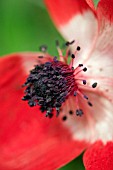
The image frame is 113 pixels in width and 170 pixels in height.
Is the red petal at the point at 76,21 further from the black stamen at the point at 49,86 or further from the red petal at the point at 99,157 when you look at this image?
the red petal at the point at 99,157

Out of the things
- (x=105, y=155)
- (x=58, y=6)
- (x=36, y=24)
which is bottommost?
(x=105, y=155)

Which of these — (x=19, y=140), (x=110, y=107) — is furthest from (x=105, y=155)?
(x=19, y=140)

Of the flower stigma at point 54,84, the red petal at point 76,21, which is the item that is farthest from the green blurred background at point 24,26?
the flower stigma at point 54,84

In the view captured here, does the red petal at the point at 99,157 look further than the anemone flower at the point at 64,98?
No

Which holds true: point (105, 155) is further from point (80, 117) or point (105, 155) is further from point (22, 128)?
point (22, 128)

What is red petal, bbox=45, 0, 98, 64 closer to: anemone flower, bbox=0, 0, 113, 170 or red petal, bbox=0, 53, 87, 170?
anemone flower, bbox=0, 0, 113, 170

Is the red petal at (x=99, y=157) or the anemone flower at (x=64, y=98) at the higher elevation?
the anemone flower at (x=64, y=98)

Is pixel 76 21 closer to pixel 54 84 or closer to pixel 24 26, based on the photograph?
pixel 54 84
